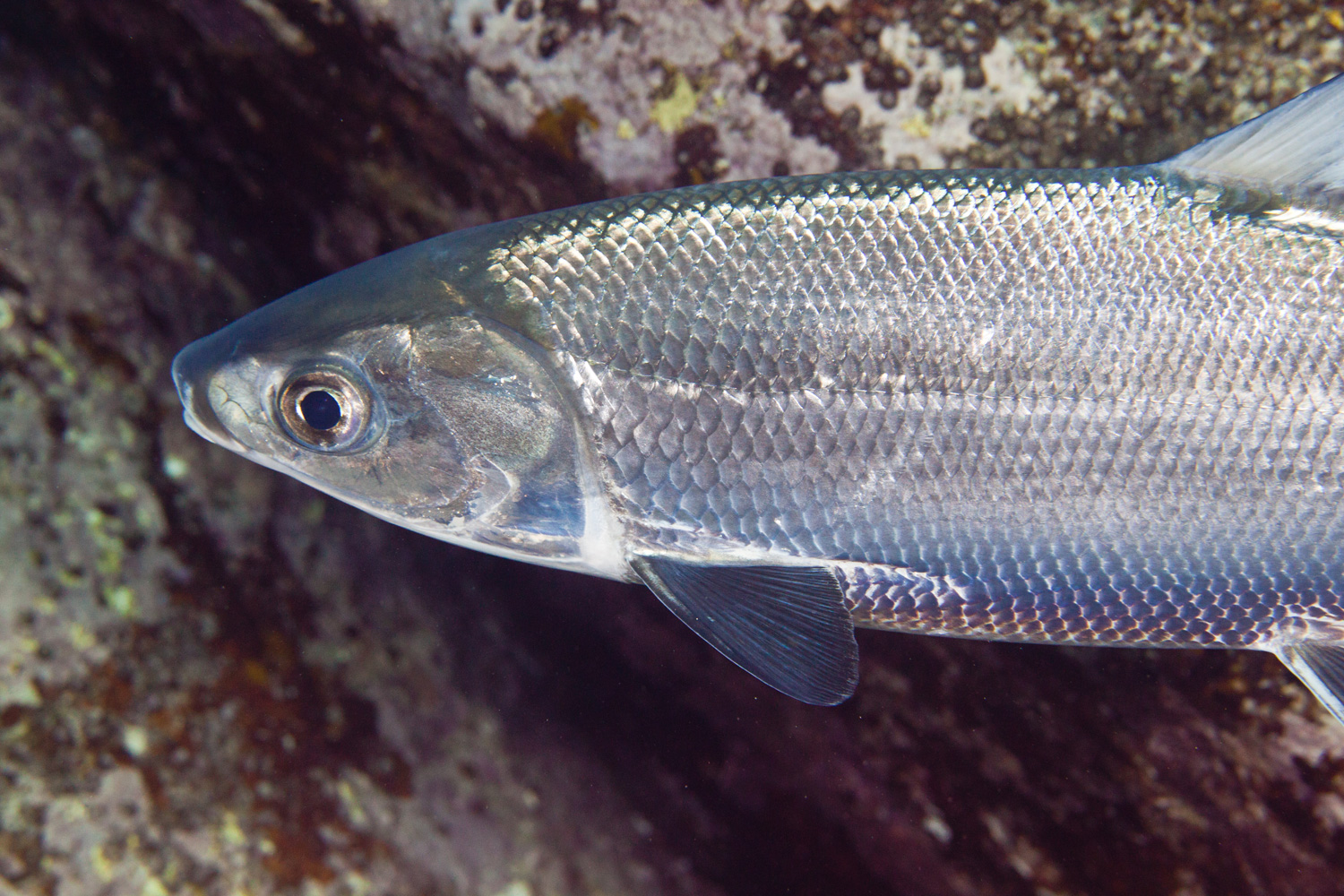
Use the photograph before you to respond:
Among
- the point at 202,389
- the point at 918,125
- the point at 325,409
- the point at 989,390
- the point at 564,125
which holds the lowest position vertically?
the point at 989,390

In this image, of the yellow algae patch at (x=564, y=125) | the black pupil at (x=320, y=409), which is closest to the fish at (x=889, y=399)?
the black pupil at (x=320, y=409)

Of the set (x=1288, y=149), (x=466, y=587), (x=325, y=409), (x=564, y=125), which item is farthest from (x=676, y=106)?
(x=466, y=587)

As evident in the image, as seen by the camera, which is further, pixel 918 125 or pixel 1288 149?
pixel 918 125

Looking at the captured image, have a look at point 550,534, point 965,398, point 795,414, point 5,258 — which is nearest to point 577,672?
point 550,534

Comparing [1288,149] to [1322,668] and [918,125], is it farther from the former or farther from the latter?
[1322,668]

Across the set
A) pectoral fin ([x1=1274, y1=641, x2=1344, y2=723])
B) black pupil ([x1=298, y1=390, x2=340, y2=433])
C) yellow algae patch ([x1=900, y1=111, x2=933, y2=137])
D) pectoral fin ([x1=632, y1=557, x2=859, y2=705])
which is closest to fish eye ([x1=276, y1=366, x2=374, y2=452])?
black pupil ([x1=298, y1=390, x2=340, y2=433])

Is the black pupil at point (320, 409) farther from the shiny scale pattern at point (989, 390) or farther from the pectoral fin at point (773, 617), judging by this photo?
the pectoral fin at point (773, 617)
